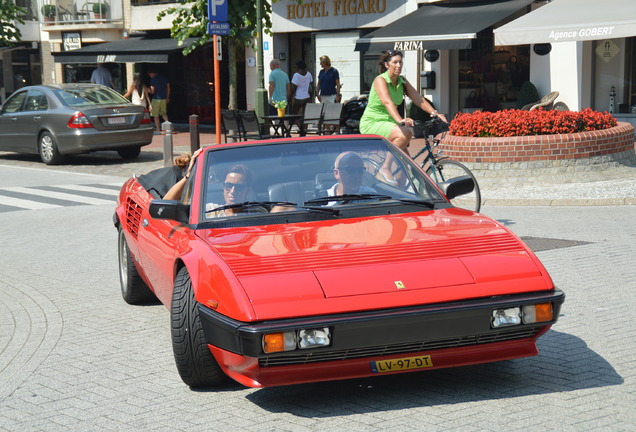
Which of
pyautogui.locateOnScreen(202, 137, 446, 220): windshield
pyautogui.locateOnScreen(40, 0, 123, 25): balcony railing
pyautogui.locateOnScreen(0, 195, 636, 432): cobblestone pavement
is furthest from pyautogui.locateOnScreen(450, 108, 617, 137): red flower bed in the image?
pyautogui.locateOnScreen(40, 0, 123, 25): balcony railing

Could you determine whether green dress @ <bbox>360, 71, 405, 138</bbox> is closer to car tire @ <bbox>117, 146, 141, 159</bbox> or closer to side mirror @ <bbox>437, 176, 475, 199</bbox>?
side mirror @ <bbox>437, 176, 475, 199</bbox>

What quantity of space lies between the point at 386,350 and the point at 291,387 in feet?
2.61

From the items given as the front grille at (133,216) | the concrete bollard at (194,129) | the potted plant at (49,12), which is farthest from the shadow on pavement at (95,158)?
the potted plant at (49,12)

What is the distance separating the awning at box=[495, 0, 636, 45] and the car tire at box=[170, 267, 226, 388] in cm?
1495

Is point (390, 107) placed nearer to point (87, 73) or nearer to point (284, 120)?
point (284, 120)

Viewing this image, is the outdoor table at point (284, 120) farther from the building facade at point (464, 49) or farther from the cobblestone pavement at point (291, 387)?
the cobblestone pavement at point (291, 387)

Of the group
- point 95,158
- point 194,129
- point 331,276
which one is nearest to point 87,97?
point 95,158

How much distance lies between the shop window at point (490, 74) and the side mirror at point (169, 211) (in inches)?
786

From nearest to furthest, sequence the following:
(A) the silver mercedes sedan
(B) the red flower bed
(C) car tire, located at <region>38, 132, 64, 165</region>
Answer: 1. (B) the red flower bed
2. (A) the silver mercedes sedan
3. (C) car tire, located at <region>38, 132, 64, 165</region>

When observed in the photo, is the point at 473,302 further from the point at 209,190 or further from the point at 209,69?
the point at 209,69

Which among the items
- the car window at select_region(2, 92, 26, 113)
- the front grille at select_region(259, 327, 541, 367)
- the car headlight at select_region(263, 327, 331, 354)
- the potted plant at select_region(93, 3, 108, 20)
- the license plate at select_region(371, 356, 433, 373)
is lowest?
the license plate at select_region(371, 356, 433, 373)

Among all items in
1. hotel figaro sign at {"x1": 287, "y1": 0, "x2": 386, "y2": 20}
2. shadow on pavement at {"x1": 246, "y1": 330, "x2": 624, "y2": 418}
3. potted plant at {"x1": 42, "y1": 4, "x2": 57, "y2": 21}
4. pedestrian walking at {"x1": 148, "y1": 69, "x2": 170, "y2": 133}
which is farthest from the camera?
potted plant at {"x1": 42, "y1": 4, "x2": 57, "y2": 21}

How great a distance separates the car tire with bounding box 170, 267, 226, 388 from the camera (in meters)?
5.14

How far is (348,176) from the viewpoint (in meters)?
6.15
